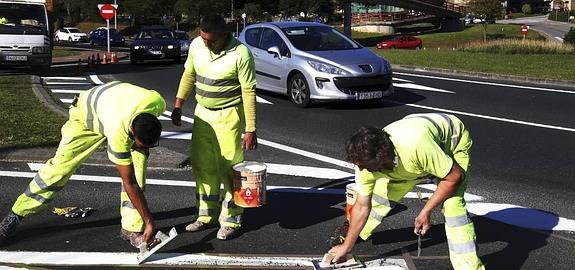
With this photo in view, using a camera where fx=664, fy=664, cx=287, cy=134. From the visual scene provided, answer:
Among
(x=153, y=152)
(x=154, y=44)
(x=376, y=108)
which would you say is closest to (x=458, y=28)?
(x=154, y=44)

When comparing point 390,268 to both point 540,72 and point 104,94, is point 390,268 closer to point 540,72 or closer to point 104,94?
point 104,94

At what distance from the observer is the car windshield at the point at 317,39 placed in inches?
498

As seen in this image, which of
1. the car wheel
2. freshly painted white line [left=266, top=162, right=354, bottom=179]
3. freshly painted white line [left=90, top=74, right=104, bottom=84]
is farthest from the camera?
freshly painted white line [left=90, top=74, right=104, bottom=84]

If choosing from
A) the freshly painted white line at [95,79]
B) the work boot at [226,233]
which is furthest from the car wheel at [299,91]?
the work boot at [226,233]

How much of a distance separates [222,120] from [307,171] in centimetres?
238

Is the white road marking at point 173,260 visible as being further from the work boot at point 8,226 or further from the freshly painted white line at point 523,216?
the freshly painted white line at point 523,216

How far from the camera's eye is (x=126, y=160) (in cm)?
430

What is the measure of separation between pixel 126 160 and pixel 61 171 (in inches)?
34.1

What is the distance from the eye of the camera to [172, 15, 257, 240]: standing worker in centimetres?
521

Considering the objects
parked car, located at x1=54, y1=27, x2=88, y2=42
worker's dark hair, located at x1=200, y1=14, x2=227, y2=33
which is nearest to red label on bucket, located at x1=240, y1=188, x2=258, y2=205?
worker's dark hair, located at x1=200, y1=14, x2=227, y2=33

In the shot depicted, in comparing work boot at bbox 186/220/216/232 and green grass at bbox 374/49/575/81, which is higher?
green grass at bbox 374/49/575/81

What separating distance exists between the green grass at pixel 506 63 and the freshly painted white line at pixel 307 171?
11453 millimetres

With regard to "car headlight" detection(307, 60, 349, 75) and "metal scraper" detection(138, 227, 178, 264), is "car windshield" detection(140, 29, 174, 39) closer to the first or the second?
"car headlight" detection(307, 60, 349, 75)

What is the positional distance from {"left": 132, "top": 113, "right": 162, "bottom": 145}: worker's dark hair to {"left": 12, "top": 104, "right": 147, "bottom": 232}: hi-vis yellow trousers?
688 mm
